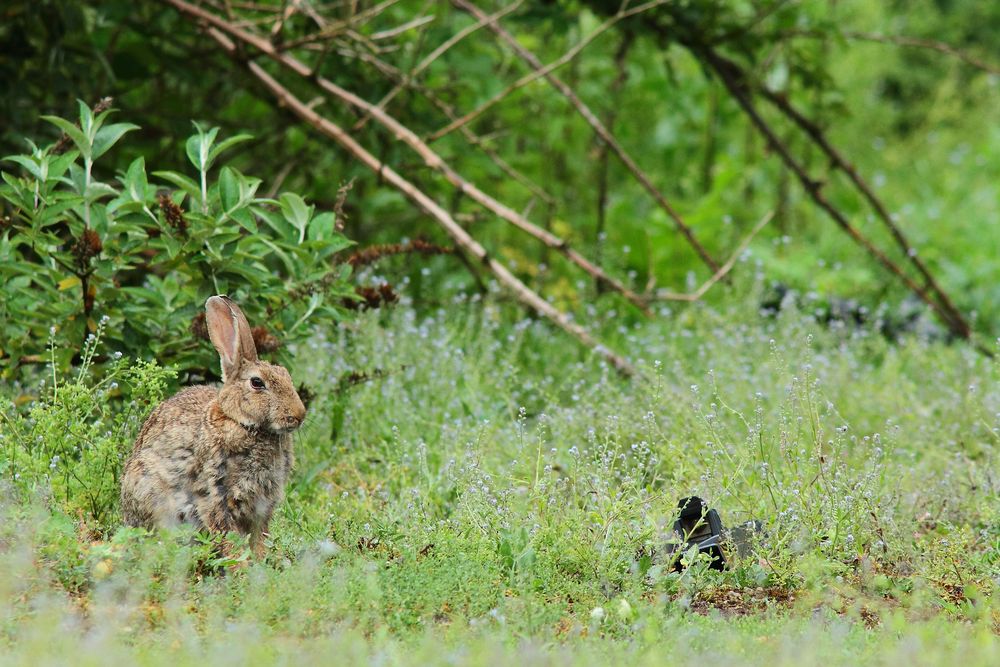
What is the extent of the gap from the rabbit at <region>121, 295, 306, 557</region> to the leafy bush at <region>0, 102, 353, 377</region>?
0.51m

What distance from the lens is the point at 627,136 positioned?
9094 mm

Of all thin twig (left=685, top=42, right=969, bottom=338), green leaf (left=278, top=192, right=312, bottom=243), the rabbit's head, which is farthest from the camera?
thin twig (left=685, top=42, right=969, bottom=338)

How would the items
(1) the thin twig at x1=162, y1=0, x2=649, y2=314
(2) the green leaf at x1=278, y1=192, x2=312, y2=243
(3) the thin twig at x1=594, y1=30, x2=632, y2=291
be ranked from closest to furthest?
(2) the green leaf at x1=278, y1=192, x2=312, y2=243 < (1) the thin twig at x1=162, y1=0, x2=649, y2=314 < (3) the thin twig at x1=594, y1=30, x2=632, y2=291

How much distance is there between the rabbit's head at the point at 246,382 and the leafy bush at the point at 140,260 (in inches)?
17.2

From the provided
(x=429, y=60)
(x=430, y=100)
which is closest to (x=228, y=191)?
(x=429, y=60)

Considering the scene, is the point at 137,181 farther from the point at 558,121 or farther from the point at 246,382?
the point at 558,121

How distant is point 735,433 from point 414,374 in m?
1.61

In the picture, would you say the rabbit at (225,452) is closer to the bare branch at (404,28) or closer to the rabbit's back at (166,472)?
the rabbit's back at (166,472)

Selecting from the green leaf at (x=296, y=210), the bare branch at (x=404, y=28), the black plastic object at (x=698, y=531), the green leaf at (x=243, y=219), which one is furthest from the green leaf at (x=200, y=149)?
the black plastic object at (x=698, y=531)

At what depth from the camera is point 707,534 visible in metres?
4.56

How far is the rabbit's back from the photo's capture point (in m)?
4.42

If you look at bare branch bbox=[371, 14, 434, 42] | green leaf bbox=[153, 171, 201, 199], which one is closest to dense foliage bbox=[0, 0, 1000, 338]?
bare branch bbox=[371, 14, 434, 42]

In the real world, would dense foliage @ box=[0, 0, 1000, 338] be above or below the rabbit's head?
above

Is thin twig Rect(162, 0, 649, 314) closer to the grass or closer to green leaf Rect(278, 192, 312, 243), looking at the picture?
the grass
